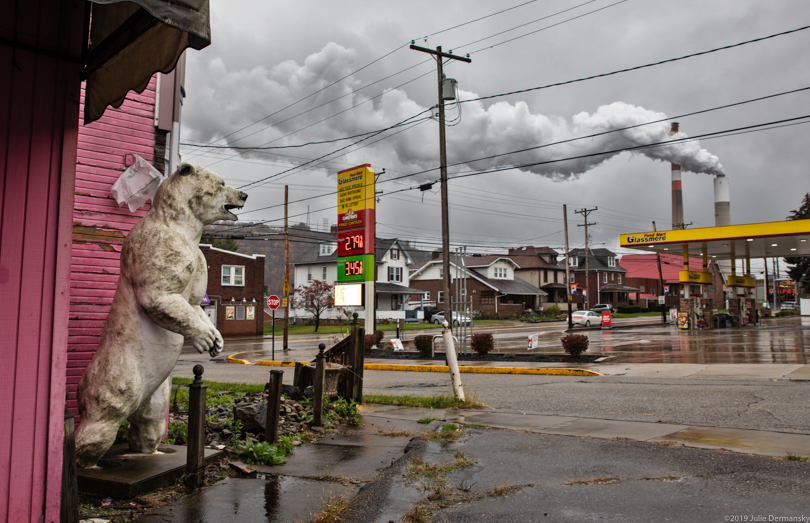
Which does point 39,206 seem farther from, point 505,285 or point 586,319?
point 505,285

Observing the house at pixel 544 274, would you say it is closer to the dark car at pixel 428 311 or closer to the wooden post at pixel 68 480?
the dark car at pixel 428 311

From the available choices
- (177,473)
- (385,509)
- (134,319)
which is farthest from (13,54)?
(385,509)

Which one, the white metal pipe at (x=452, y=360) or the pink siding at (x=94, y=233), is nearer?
the pink siding at (x=94, y=233)

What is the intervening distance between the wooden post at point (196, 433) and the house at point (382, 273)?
47.4 m

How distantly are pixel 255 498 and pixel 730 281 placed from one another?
40.5 metres

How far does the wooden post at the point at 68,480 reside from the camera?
316 centimetres

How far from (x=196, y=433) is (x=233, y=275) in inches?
1517

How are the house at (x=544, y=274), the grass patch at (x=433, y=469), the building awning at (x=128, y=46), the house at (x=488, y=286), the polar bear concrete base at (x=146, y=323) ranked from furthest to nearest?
the house at (x=544, y=274), the house at (x=488, y=286), the grass patch at (x=433, y=469), the polar bear concrete base at (x=146, y=323), the building awning at (x=128, y=46)

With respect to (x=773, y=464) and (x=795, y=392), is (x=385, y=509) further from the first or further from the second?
(x=795, y=392)

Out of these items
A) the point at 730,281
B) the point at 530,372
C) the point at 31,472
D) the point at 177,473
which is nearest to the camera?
the point at 31,472

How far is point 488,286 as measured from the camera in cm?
5888

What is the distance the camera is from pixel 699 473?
4.47 metres

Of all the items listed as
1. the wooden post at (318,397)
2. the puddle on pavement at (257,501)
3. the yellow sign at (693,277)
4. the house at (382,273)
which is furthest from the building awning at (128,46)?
the house at (382,273)

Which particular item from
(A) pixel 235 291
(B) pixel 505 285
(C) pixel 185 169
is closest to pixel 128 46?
(C) pixel 185 169
